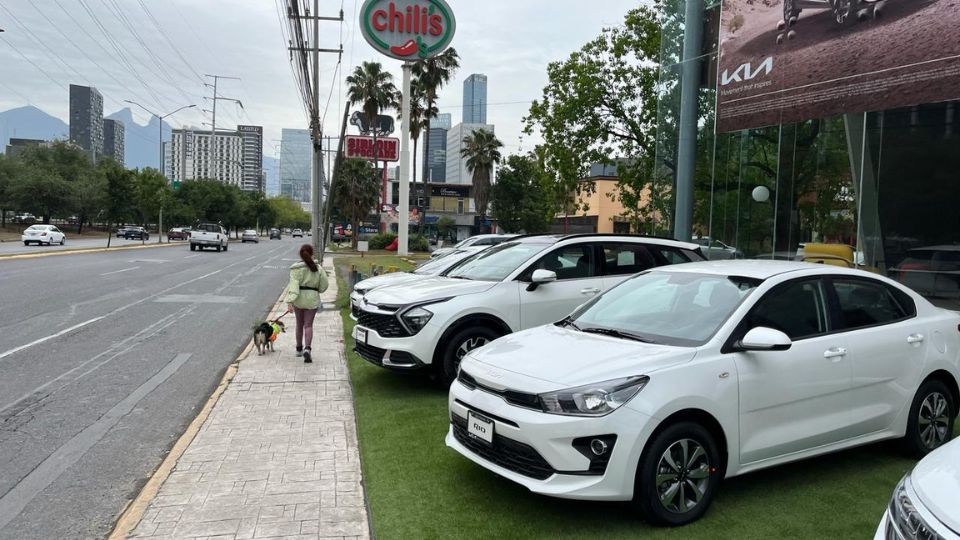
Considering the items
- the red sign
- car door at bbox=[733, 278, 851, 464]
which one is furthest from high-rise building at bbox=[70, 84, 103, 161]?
car door at bbox=[733, 278, 851, 464]

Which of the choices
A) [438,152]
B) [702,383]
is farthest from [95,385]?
[438,152]

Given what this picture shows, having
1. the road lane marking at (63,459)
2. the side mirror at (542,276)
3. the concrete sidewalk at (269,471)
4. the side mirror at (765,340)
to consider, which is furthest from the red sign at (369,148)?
the side mirror at (765,340)

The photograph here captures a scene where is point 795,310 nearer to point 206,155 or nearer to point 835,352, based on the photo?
point 835,352

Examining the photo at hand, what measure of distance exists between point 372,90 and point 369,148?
55.7ft

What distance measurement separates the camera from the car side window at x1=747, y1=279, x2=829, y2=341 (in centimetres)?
445

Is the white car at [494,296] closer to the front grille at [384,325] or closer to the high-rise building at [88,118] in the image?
the front grille at [384,325]

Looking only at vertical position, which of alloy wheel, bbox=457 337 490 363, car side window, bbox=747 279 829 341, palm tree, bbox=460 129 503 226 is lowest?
alloy wheel, bbox=457 337 490 363

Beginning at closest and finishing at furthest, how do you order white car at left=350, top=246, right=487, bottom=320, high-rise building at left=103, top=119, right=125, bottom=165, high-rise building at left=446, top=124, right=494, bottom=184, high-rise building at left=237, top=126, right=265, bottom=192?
white car at left=350, top=246, right=487, bottom=320, high-rise building at left=446, top=124, right=494, bottom=184, high-rise building at left=237, top=126, right=265, bottom=192, high-rise building at left=103, top=119, right=125, bottom=165

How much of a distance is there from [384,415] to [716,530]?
334cm

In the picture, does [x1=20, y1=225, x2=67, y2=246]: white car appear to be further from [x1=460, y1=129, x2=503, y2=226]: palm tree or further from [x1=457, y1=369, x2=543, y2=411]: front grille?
[x1=457, y1=369, x2=543, y2=411]: front grille

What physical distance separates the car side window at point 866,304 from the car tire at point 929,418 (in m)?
0.59

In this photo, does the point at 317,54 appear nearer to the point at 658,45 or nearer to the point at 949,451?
the point at 658,45

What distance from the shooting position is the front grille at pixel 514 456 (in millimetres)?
3777

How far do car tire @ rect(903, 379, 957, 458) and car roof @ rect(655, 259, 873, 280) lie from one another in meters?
1.01
